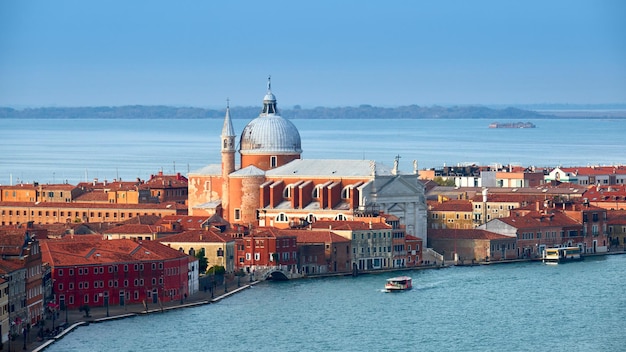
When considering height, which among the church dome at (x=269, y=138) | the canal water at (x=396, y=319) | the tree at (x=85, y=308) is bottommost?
the canal water at (x=396, y=319)

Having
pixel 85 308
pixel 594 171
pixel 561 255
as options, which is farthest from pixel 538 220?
pixel 594 171

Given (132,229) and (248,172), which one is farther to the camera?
(248,172)

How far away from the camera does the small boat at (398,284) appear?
49.3 m

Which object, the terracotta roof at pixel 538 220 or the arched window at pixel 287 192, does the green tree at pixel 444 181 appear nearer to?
the terracotta roof at pixel 538 220

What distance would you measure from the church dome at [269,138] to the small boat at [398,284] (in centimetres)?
1520

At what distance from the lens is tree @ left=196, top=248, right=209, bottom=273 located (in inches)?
1966

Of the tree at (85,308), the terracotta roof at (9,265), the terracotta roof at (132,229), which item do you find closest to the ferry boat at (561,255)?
the terracotta roof at (132,229)

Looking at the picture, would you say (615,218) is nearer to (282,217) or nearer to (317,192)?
(317,192)

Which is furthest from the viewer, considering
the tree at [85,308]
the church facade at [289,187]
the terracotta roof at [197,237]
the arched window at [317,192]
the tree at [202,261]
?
the arched window at [317,192]

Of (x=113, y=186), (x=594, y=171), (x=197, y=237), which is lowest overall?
(x=197, y=237)

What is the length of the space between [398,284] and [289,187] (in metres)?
12.1

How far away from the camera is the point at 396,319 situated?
44125mm

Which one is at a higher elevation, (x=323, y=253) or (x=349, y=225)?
(x=349, y=225)

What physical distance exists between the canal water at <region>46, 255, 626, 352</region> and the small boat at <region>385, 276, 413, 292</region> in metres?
0.38
